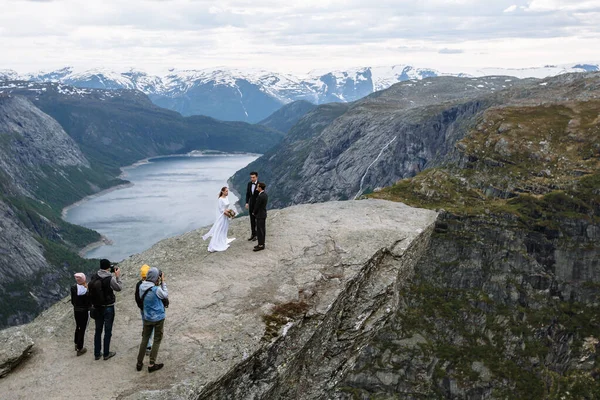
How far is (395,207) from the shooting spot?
128 ft

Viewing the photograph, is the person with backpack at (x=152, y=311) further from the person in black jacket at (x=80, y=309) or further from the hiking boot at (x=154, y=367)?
the person in black jacket at (x=80, y=309)

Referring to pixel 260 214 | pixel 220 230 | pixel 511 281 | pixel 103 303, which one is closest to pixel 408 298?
pixel 511 281

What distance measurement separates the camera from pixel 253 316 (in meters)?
23.4

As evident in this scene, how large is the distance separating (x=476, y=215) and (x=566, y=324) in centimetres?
4391

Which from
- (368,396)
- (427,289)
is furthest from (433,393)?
(427,289)

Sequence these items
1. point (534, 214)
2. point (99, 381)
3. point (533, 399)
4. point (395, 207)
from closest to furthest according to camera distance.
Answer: point (99, 381) → point (395, 207) → point (533, 399) → point (534, 214)

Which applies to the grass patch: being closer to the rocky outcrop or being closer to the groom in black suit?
the rocky outcrop

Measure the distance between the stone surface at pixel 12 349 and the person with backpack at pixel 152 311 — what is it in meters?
5.16

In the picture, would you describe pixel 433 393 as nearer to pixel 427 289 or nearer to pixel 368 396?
pixel 368 396

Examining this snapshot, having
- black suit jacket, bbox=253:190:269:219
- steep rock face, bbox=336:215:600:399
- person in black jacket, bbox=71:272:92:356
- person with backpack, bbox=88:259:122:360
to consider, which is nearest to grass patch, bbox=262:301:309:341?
person with backpack, bbox=88:259:122:360

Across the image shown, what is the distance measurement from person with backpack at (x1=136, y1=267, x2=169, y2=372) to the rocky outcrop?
717mm

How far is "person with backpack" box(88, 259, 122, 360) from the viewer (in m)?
20.5

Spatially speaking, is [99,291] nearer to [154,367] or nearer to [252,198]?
[154,367]

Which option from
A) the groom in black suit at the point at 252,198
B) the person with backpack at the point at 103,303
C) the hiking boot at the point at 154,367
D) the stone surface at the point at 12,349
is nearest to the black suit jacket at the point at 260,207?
the groom in black suit at the point at 252,198
